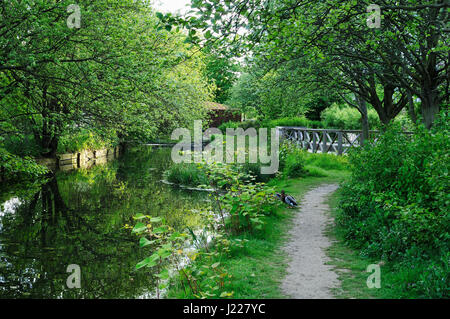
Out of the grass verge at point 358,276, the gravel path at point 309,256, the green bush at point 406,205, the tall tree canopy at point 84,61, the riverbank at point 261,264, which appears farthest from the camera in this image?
the tall tree canopy at point 84,61

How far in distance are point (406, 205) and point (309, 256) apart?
2.10m

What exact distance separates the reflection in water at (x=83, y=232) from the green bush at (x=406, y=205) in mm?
4118

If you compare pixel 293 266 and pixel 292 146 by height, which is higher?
pixel 292 146

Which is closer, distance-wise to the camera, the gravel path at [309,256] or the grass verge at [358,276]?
the grass verge at [358,276]

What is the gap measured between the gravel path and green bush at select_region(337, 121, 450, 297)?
70 cm

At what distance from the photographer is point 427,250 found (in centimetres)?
596

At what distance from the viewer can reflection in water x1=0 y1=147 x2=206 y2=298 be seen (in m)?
7.67

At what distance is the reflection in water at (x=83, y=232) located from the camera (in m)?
7.67

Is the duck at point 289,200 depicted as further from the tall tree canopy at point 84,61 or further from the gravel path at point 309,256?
the tall tree canopy at point 84,61

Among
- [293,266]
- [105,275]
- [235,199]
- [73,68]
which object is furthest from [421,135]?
[73,68]
